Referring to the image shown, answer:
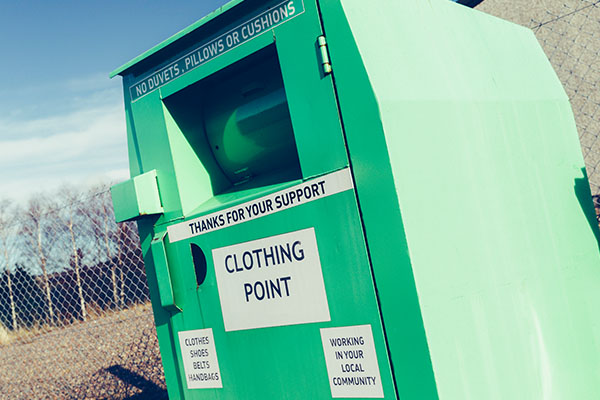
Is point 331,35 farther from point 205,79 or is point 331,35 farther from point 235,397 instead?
point 235,397

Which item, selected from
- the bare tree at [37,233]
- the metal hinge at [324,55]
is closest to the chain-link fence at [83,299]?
the bare tree at [37,233]

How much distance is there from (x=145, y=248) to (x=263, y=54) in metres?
0.94

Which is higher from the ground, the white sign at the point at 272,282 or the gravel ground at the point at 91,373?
the white sign at the point at 272,282

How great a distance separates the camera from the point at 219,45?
1.98 meters

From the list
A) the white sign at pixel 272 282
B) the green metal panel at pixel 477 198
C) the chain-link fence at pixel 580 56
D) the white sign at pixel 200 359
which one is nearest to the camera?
the green metal panel at pixel 477 198

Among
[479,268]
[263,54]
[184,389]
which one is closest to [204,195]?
[263,54]

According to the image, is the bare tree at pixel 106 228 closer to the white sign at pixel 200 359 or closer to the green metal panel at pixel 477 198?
the white sign at pixel 200 359

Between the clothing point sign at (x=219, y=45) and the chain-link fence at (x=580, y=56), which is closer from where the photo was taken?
the clothing point sign at (x=219, y=45)

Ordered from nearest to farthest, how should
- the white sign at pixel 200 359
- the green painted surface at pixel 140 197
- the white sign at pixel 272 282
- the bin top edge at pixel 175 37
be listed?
1. the white sign at pixel 272 282
2. the bin top edge at pixel 175 37
3. the white sign at pixel 200 359
4. the green painted surface at pixel 140 197

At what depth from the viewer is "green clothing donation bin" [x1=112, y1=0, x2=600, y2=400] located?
159 centimetres

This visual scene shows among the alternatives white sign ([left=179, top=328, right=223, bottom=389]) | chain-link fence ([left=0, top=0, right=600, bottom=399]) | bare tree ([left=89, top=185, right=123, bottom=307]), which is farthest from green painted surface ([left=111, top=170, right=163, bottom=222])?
bare tree ([left=89, top=185, right=123, bottom=307])

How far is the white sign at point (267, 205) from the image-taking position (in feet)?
5.51

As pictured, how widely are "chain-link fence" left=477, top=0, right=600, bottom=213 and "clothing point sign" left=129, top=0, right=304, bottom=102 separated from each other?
331 cm

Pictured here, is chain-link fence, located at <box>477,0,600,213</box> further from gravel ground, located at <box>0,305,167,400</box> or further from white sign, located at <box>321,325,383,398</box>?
gravel ground, located at <box>0,305,167,400</box>
